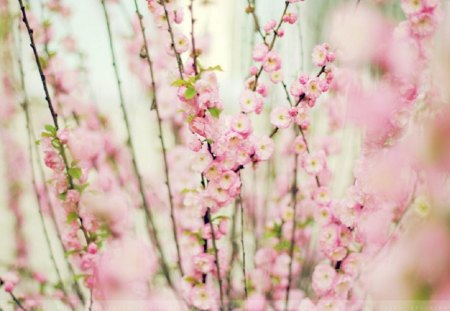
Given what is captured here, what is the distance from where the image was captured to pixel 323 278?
99 cm

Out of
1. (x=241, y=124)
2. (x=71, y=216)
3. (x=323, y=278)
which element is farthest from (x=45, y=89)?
(x=323, y=278)

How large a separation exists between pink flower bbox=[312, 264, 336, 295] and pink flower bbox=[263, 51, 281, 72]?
36 cm

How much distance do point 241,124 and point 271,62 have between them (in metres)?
0.16

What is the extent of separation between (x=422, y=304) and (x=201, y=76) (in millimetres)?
640

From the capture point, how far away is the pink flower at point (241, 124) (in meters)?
0.88

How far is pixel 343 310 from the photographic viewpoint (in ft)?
3.28

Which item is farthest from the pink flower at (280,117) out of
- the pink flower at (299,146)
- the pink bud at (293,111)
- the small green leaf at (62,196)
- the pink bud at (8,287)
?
the pink bud at (8,287)

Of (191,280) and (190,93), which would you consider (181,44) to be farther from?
(191,280)

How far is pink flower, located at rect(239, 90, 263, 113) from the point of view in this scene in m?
0.93

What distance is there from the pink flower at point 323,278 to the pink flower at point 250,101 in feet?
1.01

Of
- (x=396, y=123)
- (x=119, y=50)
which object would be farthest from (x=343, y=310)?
(x=119, y=50)

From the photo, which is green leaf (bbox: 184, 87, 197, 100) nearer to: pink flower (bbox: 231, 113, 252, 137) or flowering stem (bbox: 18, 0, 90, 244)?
pink flower (bbox: 231, 113, 252, 137)

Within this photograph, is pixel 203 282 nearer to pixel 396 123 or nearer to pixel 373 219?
pixel 373 219

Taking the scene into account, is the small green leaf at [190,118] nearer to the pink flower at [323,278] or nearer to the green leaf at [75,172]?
the green leaf at [75,172]
